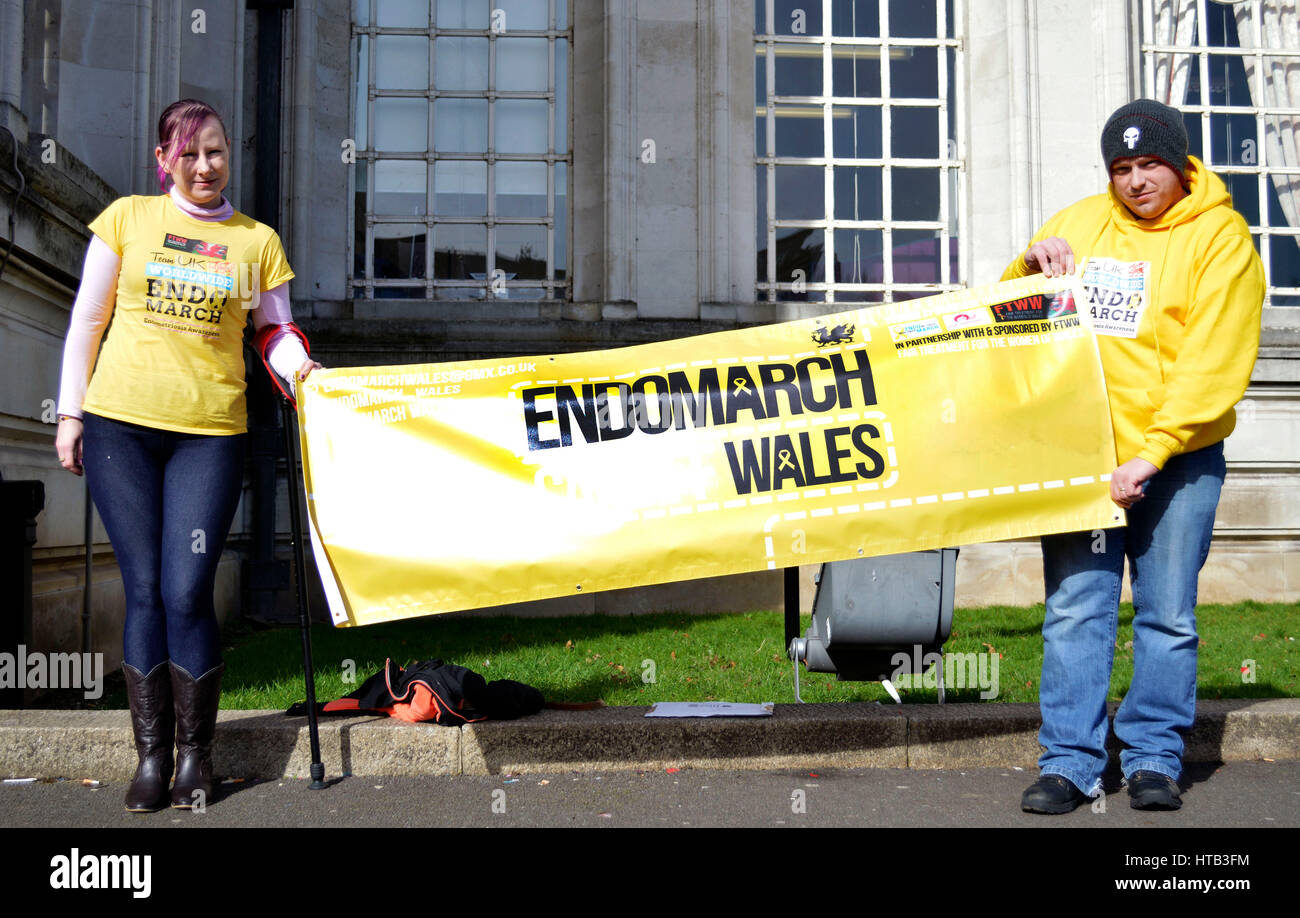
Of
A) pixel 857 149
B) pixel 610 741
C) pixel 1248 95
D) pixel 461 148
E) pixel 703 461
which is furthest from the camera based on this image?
pixel 1248 95

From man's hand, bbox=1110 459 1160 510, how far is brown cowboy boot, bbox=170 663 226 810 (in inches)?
129

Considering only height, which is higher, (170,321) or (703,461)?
(170,321)

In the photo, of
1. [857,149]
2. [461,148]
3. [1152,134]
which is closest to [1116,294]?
[1152,134]

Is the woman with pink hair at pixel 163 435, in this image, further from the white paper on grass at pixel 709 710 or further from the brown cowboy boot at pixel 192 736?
the white paper on grass at pixel 709 710

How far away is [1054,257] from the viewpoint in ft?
14.2

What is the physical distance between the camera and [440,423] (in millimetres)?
4469

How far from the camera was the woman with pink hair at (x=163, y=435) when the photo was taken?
4062mm

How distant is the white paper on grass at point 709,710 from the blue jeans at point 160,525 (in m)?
1.86

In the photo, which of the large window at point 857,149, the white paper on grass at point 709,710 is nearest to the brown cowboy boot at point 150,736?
the white paper on grass at point 709,710

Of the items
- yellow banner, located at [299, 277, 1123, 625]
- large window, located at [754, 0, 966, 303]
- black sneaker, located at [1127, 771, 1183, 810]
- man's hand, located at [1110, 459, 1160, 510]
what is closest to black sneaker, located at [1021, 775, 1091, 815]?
black sneaker, located at [1127, 771, 1183, 810]

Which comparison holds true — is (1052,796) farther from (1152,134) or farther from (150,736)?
(150,736)

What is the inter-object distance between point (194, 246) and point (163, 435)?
2.26 feet

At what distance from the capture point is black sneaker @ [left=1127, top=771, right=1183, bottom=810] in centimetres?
405
